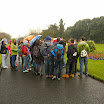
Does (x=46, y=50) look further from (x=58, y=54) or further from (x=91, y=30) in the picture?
(x=91, y=30)

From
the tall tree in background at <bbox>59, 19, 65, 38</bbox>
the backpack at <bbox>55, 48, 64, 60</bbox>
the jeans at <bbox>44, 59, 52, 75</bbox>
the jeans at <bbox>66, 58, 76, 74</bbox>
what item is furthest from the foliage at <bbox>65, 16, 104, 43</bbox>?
the backpack at <bbox>55, 48, 64, 60</bbox>

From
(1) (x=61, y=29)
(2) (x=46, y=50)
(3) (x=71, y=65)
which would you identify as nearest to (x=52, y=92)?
(2) (x=46, y=50)

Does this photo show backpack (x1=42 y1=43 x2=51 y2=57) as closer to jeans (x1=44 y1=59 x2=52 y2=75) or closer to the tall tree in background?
jeans (x1=44 y1=59 x2=52 y2=75)

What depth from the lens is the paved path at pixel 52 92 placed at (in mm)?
4043

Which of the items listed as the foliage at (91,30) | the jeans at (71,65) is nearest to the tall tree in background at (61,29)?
the foliage at (91,30)

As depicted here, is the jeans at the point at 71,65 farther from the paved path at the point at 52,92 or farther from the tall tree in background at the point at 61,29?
the tall tree in background at the point at 61,29

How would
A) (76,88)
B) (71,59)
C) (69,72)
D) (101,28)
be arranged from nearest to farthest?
(76,88)
(71,59)
(69,72)
(101,28)

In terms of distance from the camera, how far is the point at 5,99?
4.13 meters

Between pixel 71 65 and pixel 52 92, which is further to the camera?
pixel 71 65

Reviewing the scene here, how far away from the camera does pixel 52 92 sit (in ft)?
15.4

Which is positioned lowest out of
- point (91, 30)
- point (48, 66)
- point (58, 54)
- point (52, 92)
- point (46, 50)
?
point (52, 92)

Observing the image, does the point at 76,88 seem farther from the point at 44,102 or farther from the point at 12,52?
the point at 12,52

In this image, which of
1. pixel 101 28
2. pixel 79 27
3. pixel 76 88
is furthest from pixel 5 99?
pixel 79 27

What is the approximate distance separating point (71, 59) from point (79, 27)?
6948cm
